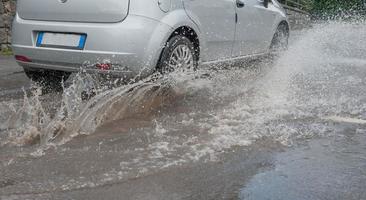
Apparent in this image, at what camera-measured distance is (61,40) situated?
5465mm

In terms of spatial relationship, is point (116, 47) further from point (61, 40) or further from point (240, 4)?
point (240, 4)

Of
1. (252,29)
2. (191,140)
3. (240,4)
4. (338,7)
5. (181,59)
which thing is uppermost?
(240,4)

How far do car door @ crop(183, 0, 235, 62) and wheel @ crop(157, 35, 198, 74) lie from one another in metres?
0.27

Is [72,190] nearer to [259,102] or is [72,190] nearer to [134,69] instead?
[134,69]

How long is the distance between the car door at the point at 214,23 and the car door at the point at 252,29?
7.5 inches

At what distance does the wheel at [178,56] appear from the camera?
5514 millimetres

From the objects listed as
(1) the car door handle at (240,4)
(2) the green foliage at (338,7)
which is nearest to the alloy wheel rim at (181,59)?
(1) the car door handle at (240,4)

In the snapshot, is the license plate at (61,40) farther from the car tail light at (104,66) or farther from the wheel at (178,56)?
the wheel at (178,56)

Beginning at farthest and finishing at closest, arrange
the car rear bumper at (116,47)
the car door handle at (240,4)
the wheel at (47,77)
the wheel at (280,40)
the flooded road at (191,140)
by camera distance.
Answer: the wheel at (280,40)
the car door handle at (240,4)
the wheel at (47,77)
the car rear bumper at (116,47)
the flooded road at (191,140)

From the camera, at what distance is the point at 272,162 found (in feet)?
12.6

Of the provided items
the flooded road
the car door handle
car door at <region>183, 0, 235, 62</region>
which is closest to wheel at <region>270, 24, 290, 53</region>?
the flooded road

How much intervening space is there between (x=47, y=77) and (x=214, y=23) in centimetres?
217

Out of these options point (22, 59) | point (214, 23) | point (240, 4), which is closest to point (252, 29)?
point (240, 4)

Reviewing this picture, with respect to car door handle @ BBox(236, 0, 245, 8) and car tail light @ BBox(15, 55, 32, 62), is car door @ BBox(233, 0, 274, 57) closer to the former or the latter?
car door handle @ BBox(236, 0, 245, 8)
